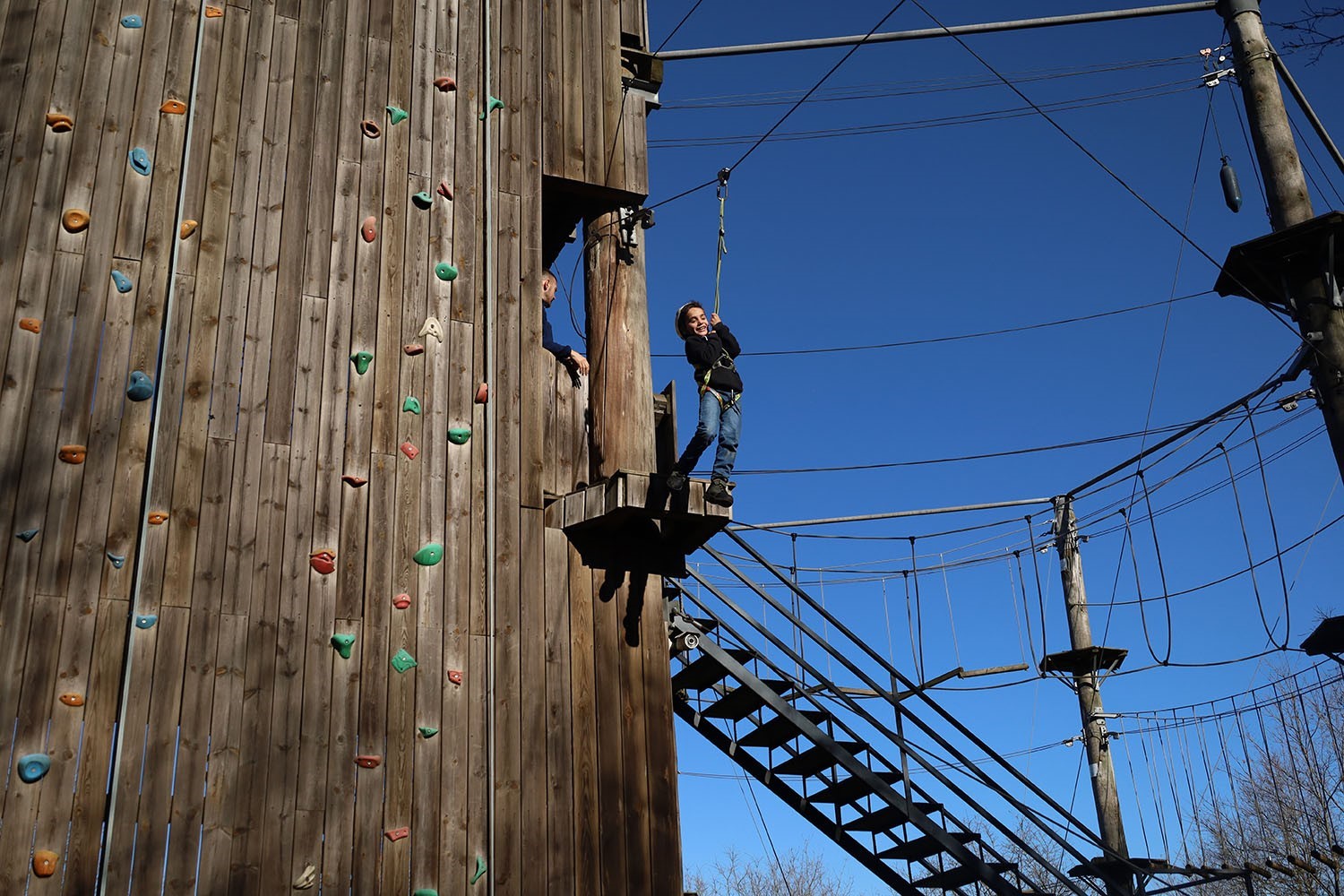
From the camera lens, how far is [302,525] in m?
7.73

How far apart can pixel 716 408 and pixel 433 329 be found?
79.3 inches

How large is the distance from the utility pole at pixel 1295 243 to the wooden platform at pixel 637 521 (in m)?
5.52

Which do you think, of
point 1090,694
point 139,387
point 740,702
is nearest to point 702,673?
point 740,702

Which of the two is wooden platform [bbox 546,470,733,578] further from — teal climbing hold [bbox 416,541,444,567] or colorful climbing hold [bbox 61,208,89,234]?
colorful climbing hold [bbox 61,208,89,234]

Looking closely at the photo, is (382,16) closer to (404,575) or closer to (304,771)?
(404,575)

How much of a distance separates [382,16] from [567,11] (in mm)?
1487

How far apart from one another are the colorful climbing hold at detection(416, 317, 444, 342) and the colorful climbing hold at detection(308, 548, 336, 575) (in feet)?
5.52

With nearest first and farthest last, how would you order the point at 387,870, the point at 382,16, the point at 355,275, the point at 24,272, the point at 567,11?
the point at 387,870
the point at 24,272
the point at 355,275
the point at 382,16
the point at 567,11

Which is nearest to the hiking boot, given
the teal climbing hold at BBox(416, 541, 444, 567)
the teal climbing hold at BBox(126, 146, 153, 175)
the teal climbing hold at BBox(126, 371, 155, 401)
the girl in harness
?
the girl in harness

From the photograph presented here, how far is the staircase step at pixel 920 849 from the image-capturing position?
11125mm

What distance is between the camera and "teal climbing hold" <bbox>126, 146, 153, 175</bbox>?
8.13 metres

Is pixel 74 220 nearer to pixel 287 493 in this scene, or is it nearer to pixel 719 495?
pixel 287 493

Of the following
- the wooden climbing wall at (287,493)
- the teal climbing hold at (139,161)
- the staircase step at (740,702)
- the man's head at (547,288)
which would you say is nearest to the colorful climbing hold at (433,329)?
the wooden climbing wall at (287,493)

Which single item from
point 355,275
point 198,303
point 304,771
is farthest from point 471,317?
point 304,771
